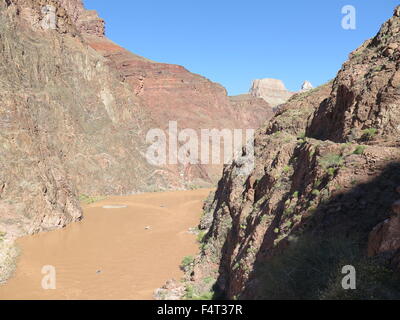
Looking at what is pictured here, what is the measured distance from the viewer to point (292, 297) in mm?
5945

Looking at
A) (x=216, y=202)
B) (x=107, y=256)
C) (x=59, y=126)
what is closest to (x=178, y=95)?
(x=59, y=126)

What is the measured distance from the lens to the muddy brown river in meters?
12.9

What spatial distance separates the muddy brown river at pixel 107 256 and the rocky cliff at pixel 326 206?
2.35 meters

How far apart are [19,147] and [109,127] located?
2560 cm

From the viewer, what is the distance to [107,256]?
17.2m

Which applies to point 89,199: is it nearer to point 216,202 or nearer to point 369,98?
point 216,202

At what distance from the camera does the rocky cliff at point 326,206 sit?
5.71 metres

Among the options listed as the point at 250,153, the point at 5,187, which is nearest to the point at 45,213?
the point at 5,187

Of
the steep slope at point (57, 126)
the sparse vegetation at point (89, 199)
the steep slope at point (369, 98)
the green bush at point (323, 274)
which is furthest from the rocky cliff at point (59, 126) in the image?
the steep slope at point (369, 98)

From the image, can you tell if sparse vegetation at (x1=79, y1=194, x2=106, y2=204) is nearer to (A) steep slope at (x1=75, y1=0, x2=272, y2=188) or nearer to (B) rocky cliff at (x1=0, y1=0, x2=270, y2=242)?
(B) rocky cliff at (x1=0, y1=0, x2=270, y2=242)

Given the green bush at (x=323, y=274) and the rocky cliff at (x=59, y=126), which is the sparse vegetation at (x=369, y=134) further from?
the rocky cliff at (x=59, y=126)

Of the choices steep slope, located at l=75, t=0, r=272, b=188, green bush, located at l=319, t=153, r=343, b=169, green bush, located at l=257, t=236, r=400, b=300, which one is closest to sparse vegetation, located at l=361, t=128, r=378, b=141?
green bush, located at l=319, t=153, r=343, b=169

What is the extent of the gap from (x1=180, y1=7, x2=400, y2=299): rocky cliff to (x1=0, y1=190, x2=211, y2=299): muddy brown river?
235 centimetres

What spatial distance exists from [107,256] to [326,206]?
13.0m
